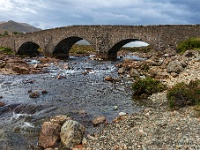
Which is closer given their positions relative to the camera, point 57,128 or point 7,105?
point 57,128

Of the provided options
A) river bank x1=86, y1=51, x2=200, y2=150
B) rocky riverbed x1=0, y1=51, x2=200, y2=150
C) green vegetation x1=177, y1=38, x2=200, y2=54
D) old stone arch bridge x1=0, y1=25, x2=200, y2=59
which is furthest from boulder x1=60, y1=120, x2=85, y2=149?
old stone arch bridge x1=0, y1=25, x2=200, y2=59

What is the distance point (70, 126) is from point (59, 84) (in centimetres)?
1138

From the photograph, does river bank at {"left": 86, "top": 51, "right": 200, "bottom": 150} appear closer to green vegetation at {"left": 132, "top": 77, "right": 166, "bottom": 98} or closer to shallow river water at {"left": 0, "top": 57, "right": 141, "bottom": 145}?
shallow river water at {"left": 0, "top": 57, "right": 141, "bottom": 145}

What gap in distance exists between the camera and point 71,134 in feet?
30.0

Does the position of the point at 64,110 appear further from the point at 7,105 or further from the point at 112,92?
the point at 112,92

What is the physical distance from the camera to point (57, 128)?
9750 millimetres

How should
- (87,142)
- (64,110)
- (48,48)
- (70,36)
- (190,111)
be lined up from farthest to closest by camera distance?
(48,48)
(70,36)
(64,110)
(190,111)
(87,142)

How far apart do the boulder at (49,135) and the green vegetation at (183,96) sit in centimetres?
592

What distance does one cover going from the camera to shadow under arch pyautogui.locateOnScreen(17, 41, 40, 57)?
6175cm

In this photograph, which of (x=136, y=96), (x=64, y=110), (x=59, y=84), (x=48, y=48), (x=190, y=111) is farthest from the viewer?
(x=48, y=48)

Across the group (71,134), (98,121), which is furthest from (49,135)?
(98,121)

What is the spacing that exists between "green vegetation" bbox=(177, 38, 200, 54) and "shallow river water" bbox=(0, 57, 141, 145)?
12.1 meters

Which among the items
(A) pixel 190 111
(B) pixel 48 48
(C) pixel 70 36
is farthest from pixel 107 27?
(A) pixel 190 111

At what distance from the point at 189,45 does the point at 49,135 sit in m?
25.7
